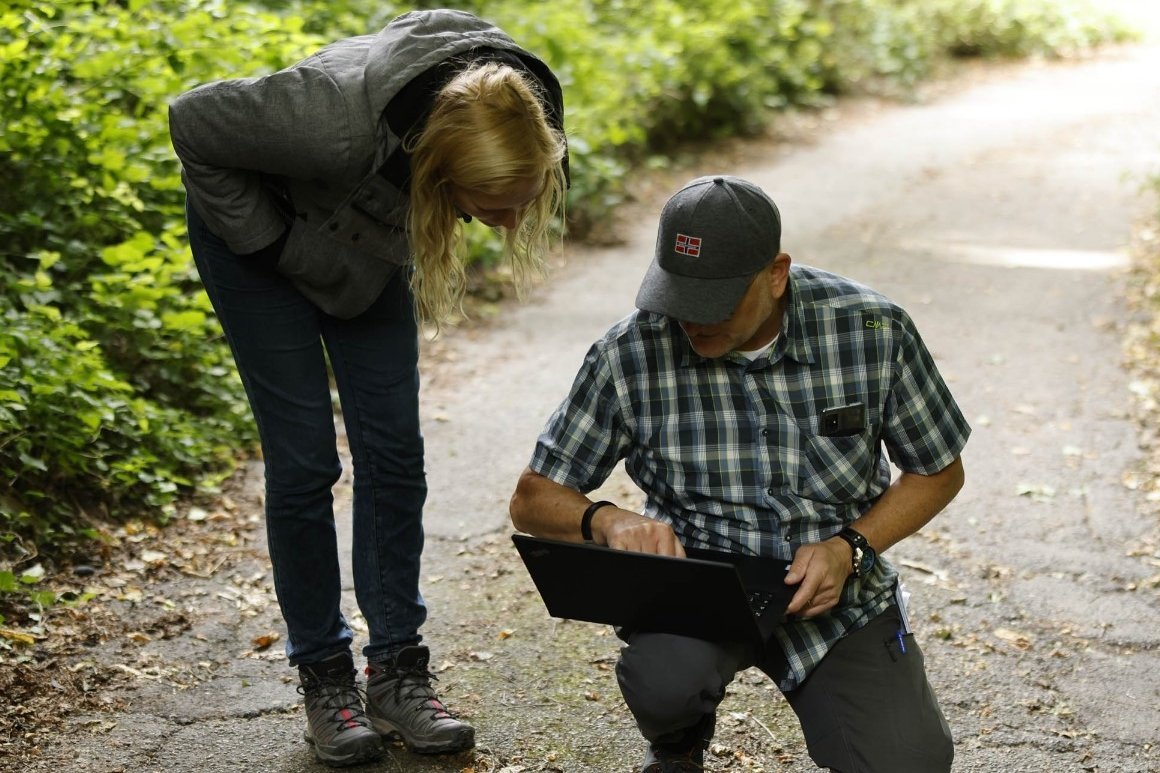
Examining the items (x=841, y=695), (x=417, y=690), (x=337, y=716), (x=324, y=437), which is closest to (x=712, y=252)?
(x=841, y=695)

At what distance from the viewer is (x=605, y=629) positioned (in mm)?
4113

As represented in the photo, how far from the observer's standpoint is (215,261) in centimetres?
303

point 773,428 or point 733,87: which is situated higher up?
point 773,428

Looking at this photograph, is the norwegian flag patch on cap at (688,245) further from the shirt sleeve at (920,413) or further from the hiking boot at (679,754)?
the hiking boot at (679,754)

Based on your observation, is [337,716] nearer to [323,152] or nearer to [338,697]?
[338,697]

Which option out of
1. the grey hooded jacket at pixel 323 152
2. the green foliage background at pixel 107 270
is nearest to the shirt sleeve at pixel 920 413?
the grey hooded jacket at pixel 323 152

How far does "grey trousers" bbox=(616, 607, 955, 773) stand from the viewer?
270 centimetres

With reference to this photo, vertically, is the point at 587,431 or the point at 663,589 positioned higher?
the point at 587,431

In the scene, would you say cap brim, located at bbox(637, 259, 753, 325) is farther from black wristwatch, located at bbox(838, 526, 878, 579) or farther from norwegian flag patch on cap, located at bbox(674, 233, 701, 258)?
black wristwatch, located at bbox(838, 526, 878, 579)

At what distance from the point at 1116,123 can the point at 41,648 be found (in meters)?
12.8

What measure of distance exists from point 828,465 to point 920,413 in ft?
0.77

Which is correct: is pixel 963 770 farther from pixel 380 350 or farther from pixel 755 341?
pixel 380 350

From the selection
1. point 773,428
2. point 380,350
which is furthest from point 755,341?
point 380,350

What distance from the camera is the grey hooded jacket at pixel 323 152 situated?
2.77m
